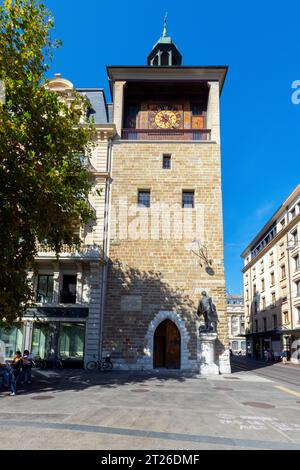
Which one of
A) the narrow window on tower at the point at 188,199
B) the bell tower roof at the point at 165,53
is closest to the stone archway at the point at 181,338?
the narrow window on tower at the point at 188,199

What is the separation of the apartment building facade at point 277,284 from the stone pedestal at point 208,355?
1678 cm

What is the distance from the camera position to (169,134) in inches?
1033

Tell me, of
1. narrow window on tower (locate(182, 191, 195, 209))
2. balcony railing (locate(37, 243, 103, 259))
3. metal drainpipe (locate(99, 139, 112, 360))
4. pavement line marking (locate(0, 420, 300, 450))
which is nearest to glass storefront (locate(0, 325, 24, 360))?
balcony railing (locate(37, 243, 103, 259))

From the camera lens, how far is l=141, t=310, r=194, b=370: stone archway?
21672 mm

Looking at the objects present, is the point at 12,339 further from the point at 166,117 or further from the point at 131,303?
the point at 166,117

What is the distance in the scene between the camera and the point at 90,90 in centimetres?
2889

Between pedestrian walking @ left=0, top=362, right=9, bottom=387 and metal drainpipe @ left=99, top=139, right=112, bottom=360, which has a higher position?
metal drainpipe @ left=99, top=139, right=112, bottom=360

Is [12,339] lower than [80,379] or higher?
higher

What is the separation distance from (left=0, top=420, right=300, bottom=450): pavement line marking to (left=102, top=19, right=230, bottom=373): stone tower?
46.6ft

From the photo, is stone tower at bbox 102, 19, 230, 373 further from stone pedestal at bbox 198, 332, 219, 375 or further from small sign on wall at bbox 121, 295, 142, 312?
stone pedestal at bbox 198, 332, 219, 375

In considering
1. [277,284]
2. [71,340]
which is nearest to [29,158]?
[71,340]

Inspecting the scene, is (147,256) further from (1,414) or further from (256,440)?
(256,440)

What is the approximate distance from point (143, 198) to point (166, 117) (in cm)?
670

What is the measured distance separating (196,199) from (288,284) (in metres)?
22.3
